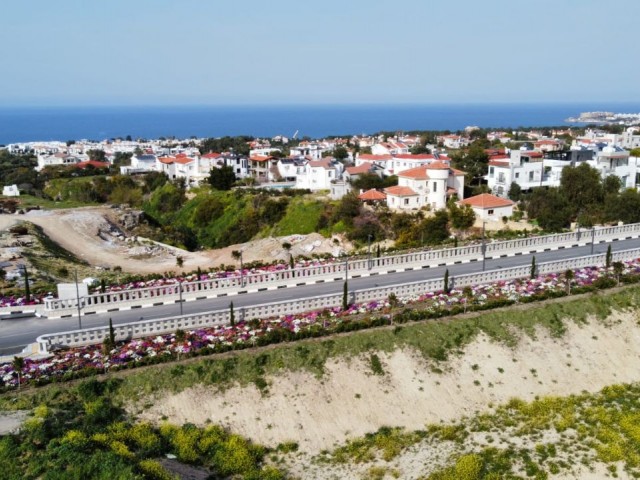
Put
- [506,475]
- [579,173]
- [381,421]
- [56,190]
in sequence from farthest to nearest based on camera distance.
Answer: [56,190]
[579,173]
[381,421]
[506,475]

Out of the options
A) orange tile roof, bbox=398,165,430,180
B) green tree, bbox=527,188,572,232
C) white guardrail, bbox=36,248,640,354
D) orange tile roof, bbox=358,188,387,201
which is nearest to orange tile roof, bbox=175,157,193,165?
orange tile roof, bbox=358,188,387,201

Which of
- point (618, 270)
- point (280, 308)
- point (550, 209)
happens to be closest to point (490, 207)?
point (550, 209)

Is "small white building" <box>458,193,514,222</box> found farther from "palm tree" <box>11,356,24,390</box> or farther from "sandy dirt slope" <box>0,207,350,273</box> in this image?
"palm tree" <box>11,356,24,390</box>

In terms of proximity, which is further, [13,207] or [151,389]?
[13,207]

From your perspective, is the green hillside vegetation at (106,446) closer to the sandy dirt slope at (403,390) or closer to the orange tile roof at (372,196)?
the sandy dirt slope at (403,390)

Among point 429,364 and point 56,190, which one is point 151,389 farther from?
point 56,190

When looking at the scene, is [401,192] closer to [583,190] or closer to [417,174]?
[417,174]

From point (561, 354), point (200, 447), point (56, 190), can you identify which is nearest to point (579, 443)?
point (561, 354)
